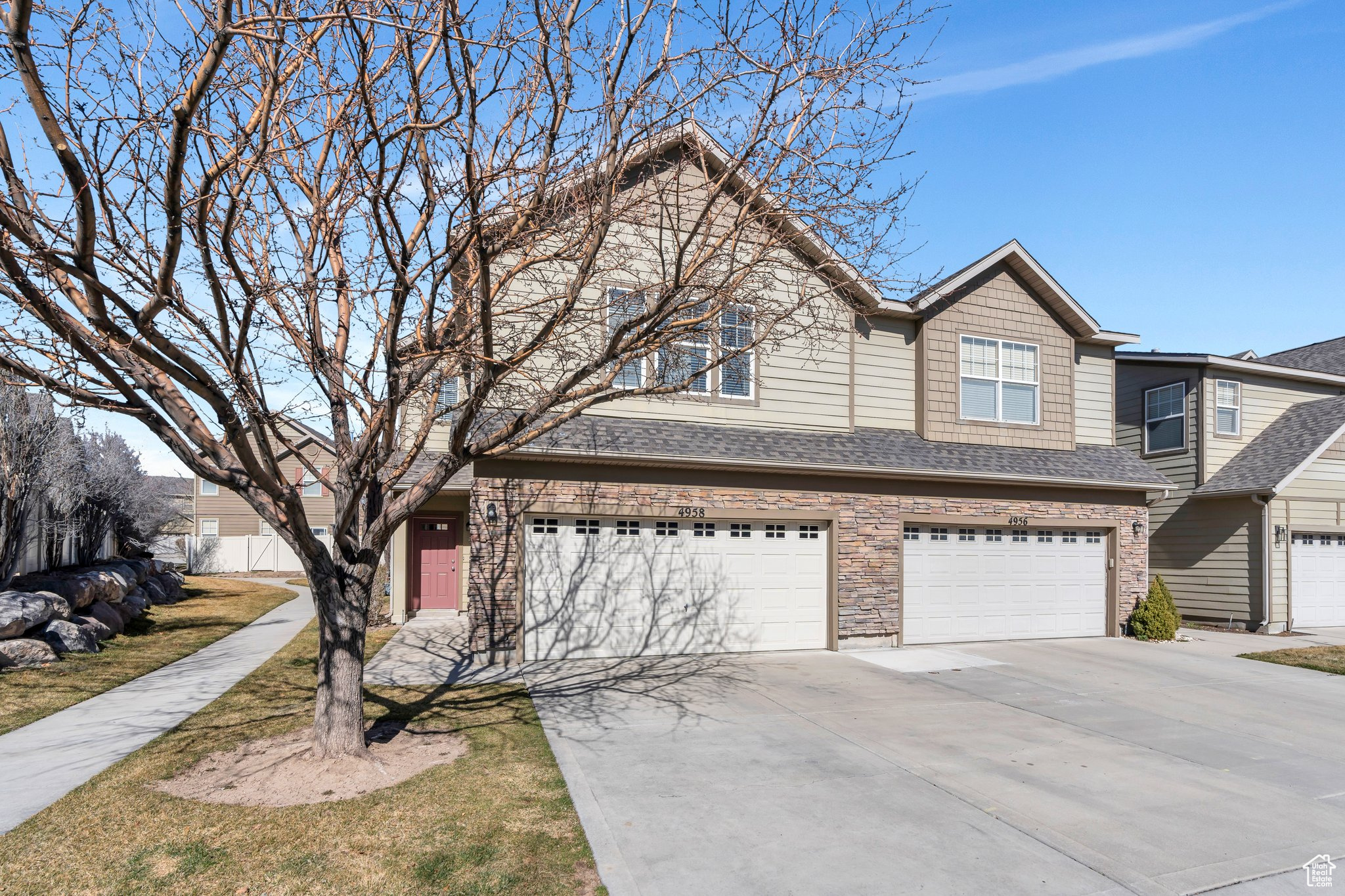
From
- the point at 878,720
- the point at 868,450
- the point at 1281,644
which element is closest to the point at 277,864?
the point at 878,720

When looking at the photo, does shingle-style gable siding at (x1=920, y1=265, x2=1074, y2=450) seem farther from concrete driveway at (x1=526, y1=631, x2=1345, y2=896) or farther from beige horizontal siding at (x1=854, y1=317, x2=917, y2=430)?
concrete driveway at (x1=526, y1=631, x2=1345, y2=896)

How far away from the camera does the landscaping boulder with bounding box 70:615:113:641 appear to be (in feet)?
40.8

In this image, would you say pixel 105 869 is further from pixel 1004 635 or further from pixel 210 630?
pixel 1004 635

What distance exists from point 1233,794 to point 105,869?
26.7 feet

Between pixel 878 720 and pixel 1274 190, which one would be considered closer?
pixel 878 720

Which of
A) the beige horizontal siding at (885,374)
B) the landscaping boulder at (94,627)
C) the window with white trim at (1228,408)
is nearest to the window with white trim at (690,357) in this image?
the beige horizontal siding at (885,374)

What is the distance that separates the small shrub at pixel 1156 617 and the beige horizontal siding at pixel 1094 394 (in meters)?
3.00

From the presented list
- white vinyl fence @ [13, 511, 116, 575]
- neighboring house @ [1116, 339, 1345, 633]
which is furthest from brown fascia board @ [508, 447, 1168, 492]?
white vinyl fence @ [13, 511, 116, 575]

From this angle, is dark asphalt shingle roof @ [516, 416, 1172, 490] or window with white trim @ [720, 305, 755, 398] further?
window with white trim @ [720, 305, 755, 398]

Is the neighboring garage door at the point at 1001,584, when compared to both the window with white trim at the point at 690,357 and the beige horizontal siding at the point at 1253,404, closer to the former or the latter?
the beige horizontal siding at the point at 1253,404

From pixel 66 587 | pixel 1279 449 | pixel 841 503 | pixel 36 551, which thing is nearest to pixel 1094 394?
pixel 1279 449

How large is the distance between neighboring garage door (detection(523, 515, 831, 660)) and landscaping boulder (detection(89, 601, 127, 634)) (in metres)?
7.68

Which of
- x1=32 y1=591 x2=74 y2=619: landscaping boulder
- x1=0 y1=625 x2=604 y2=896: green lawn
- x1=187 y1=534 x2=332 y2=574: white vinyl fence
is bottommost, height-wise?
x1=187 y1=534 x2=332 y2=574: white vinyl fence

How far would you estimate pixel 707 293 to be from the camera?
775 centimetres
